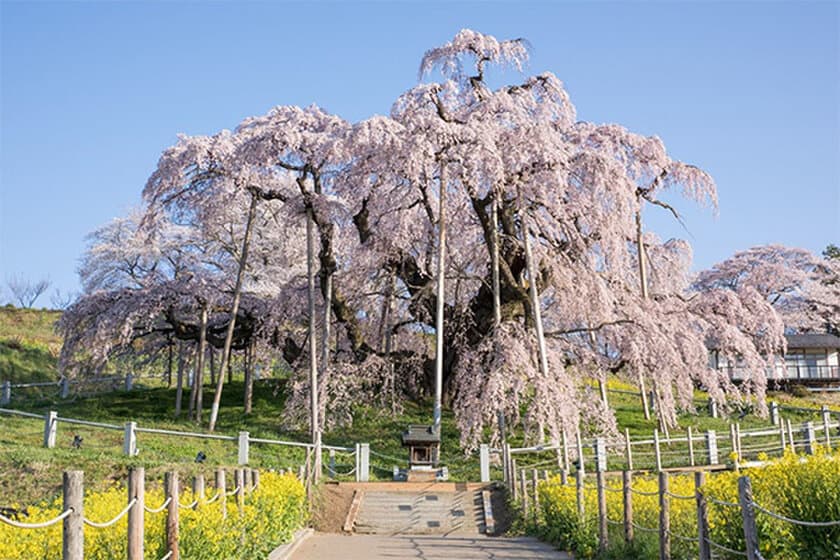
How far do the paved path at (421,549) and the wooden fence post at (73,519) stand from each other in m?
6.42

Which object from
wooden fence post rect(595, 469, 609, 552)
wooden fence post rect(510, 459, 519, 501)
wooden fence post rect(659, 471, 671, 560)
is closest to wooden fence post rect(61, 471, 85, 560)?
wooden fence post rect(659, 471, 671, 560)

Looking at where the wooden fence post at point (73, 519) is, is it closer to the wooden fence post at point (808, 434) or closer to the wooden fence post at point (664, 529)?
the wooden fence post at point (664, 529)

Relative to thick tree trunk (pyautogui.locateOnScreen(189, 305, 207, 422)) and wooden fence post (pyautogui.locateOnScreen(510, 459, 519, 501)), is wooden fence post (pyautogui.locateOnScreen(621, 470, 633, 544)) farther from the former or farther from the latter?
thick tree trunk (pyautogui.locateOnScreen(189, 305, 207, 422))

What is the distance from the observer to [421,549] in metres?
13.2

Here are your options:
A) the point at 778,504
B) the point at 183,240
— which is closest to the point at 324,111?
the point at 183,240

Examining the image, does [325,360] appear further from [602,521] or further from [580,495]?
[602,521]

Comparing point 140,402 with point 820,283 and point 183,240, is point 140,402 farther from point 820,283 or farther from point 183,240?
point 820,283

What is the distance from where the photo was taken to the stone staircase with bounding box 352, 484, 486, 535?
58.2 ft

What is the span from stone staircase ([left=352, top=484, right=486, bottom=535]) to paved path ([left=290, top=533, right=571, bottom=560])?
90.6 inches

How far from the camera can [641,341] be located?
81.3 feet

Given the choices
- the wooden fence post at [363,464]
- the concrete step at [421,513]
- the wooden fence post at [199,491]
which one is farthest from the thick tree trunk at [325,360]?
the wooden fence post at [199,491]

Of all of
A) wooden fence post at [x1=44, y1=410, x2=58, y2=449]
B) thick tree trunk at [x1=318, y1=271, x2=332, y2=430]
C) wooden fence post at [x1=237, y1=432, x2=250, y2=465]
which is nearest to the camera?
wooden fence post at [x1=237, y1=432, x2=250, y2=465]

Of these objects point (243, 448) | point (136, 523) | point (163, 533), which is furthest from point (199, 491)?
point (243, 448)

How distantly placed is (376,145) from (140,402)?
15.7m
